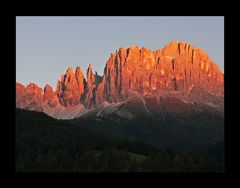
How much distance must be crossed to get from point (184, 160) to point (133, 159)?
20.0m

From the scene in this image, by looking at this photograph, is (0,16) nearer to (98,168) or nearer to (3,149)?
(3,149)

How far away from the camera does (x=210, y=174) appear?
31.5ft

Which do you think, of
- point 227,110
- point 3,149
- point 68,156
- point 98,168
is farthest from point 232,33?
point 68,156

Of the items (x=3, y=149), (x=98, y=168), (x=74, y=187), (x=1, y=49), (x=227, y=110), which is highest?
(x=1, y=49)

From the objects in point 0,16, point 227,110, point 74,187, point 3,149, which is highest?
point 0,16

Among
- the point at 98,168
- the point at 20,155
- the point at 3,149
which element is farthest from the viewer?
the point at 20,155

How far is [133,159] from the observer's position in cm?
17838

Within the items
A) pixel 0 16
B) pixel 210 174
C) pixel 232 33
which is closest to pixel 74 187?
pixel 210 174

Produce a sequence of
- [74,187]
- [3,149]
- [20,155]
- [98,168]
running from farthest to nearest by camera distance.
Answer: [20,155]
[98,168]
[3,149]
[74,187]

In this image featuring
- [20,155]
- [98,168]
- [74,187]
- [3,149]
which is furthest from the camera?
[20,155]

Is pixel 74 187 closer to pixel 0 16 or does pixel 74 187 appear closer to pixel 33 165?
pixel 0 16

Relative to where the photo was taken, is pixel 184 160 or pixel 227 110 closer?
pixel 227 110

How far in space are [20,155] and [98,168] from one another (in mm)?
35371
